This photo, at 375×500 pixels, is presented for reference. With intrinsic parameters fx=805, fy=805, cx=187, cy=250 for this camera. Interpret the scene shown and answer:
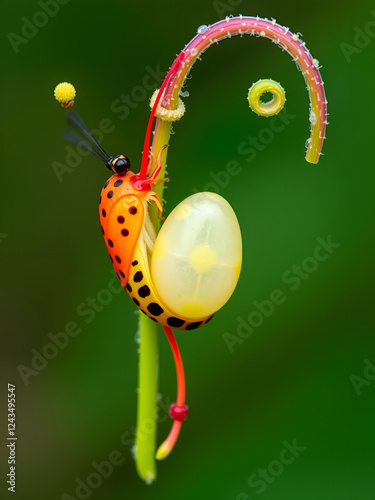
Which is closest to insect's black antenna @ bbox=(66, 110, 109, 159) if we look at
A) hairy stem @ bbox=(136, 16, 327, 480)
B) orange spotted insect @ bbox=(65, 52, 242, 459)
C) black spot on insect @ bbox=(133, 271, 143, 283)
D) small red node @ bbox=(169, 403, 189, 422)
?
orange spotted insect @ bbox=(65, 52, 242, 459)

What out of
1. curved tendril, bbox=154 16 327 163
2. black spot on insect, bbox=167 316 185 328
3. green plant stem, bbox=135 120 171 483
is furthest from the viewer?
green plant stem, bbox=135 120 171 483

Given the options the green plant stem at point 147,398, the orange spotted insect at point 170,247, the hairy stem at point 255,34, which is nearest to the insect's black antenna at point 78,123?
the orange spotted insect at point 170,247

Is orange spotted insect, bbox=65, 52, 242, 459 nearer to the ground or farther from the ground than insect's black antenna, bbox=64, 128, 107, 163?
nearer to the ground

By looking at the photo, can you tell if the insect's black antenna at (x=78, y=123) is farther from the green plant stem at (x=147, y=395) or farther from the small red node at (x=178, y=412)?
the small red node at (x=178, y=412)

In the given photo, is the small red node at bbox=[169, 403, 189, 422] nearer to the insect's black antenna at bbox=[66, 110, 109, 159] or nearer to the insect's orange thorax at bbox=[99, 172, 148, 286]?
the insect's orange thorax at bbox=[99, 172, 148, 286]

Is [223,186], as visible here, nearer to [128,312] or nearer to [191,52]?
[128,312]

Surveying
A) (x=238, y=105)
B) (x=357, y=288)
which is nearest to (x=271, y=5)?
(x=238, y=105)

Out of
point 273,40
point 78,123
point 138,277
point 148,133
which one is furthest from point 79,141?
point 273,40

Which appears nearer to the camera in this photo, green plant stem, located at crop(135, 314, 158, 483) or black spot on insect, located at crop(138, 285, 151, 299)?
black spot on insect, located at crop(138, 285, 151, 299)
